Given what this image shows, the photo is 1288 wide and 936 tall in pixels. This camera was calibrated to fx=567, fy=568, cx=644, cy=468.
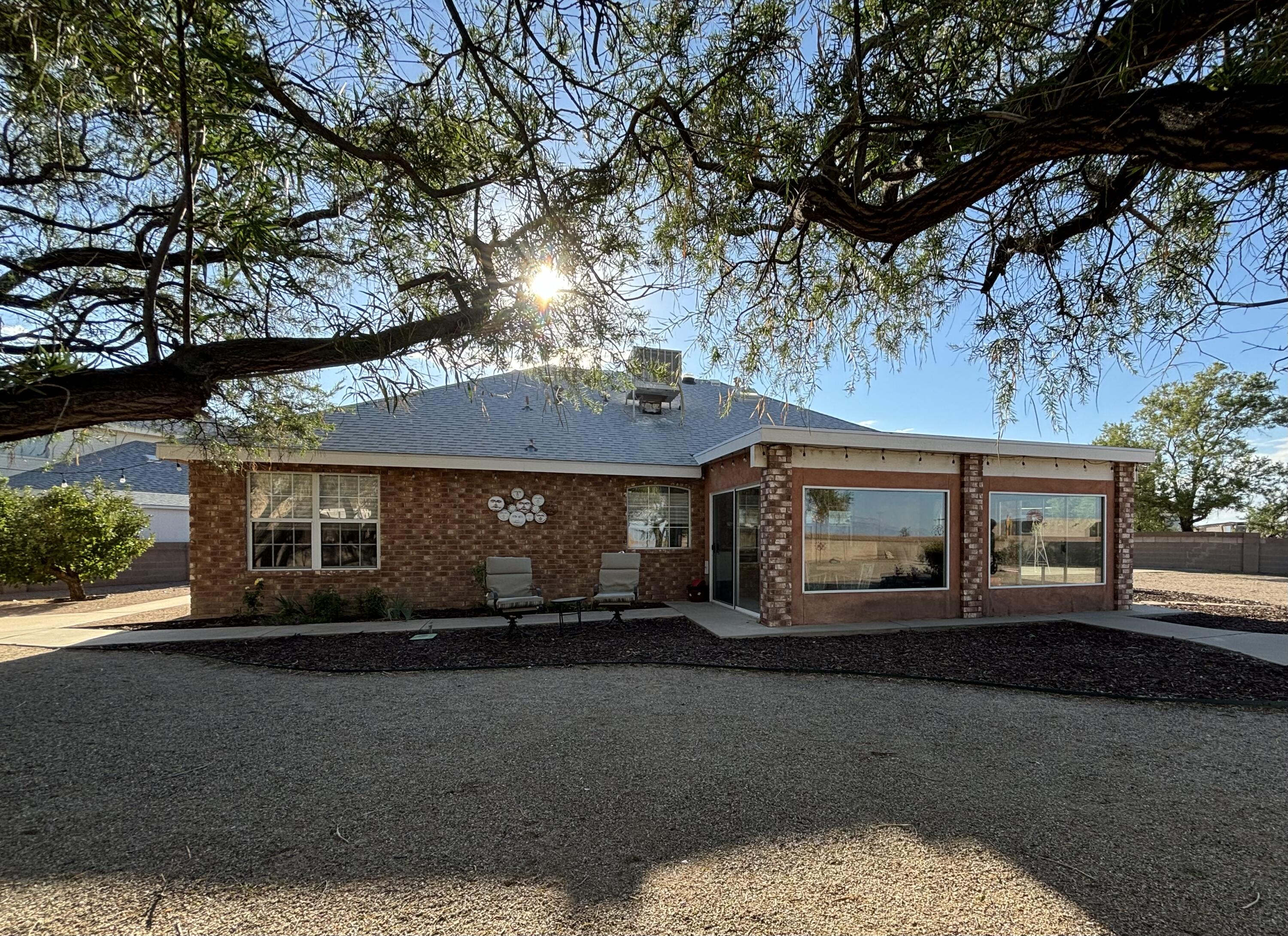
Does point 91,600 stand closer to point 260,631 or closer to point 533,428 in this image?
point 260,631

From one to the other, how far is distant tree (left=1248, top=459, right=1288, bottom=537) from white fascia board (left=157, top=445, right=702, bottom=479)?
30208 millimetres

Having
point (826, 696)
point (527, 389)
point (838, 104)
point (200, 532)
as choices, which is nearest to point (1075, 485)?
point (826, 696)

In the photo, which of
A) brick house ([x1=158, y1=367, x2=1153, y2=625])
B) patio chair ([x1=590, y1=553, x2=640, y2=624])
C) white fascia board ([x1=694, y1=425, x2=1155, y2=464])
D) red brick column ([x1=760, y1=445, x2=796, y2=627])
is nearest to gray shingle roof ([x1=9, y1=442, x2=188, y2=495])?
brick house ([x1=158, y1=367, x2=1153, y2=625])

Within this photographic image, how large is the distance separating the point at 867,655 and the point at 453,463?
7.62 meters

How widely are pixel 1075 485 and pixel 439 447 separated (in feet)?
39.2

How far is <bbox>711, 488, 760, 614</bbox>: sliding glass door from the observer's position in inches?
392

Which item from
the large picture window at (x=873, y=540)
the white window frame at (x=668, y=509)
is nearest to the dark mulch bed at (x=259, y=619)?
the white window frame at (x=668, y=509)

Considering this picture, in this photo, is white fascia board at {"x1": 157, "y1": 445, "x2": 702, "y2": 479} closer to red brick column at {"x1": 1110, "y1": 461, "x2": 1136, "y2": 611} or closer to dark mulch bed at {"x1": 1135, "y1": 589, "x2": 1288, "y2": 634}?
red brick column at {"x1": 1110, "y1": 461, "x2": 1136, "y2": 611}

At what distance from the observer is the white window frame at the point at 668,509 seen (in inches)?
462

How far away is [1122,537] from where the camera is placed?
10.7 m

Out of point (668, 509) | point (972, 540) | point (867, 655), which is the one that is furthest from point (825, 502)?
point (668, 509)

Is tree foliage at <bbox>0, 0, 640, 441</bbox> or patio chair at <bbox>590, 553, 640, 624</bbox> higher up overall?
tree foliage at <bbox>0, 0, 640, 441</bbox>

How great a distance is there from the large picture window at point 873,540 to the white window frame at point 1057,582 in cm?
86

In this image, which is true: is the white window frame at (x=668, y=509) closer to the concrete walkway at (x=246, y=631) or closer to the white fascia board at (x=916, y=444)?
the white fascia board at (x=916, y=444)
